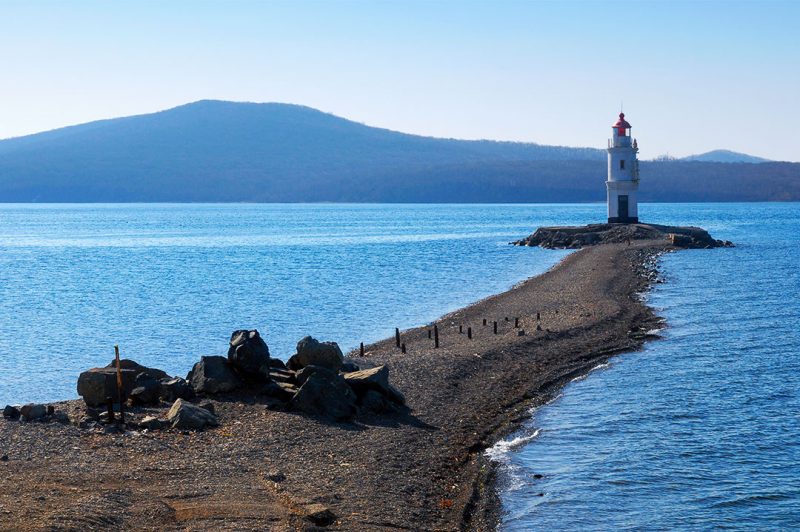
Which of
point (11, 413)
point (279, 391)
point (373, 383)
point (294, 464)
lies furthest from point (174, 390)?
point (294, 464)

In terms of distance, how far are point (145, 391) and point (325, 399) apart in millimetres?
2928

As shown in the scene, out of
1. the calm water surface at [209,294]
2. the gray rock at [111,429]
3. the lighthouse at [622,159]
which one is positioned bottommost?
the calm water surface at [209,294]

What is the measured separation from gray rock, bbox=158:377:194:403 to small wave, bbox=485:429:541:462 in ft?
17.2

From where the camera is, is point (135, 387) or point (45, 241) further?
point (45, 241)

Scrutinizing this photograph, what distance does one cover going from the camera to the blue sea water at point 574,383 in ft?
44.2

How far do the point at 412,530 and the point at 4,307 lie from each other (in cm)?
3428

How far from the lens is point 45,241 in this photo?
348 ft

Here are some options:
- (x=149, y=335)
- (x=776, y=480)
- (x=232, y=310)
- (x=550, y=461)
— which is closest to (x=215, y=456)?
(x=550, y=461)

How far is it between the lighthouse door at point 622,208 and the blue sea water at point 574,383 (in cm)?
839

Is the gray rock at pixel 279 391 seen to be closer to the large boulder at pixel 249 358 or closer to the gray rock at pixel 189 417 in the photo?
the large boulder at pixel 249 358

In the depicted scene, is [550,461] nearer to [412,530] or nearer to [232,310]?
[412,530]

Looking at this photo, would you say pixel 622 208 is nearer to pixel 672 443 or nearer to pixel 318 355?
pixel 318 355

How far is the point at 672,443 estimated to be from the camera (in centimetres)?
1574

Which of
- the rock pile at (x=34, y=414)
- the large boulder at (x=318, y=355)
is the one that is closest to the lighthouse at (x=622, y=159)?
the large boulder at (x=318, y=355)
